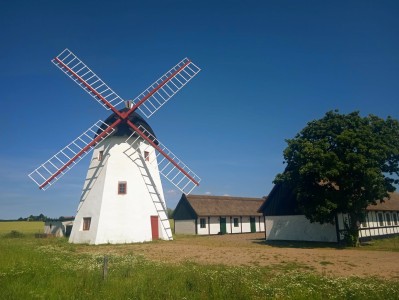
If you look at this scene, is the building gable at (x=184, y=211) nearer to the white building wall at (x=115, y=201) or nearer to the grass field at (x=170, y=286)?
the white building wall at (x=115, y=201)

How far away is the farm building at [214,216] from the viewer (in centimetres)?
4025

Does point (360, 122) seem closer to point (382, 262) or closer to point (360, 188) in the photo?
point (360, 188)

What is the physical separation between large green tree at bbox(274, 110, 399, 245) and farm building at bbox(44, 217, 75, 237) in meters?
25.6

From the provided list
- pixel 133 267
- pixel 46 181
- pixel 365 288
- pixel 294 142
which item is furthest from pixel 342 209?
pixel 46 181

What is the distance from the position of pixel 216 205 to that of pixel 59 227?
19727 millimetres

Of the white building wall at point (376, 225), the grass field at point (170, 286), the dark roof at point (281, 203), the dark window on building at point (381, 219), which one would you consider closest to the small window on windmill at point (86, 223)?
the grass field at point (170, 286)

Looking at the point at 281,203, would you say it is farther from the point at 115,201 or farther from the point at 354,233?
the point at 115,201

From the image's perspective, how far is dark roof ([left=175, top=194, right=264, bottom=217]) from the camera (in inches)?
1606

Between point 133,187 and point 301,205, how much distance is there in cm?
1383

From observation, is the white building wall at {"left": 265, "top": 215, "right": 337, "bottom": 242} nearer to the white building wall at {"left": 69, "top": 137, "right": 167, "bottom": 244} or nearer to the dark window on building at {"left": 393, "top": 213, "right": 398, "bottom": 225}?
the white building wall at {"left": 69, "top": 137, "right": 167, "bottom": 244}

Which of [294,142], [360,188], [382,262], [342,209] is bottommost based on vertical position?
[382,262]

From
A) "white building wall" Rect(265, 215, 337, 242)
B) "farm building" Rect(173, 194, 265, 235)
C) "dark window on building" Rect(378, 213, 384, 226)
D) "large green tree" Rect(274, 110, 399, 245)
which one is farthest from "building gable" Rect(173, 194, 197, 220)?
"dark window on building" Rect(378, 213, 384, 226)

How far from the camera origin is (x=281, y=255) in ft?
59.5

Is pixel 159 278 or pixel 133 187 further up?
pixel 133 187
